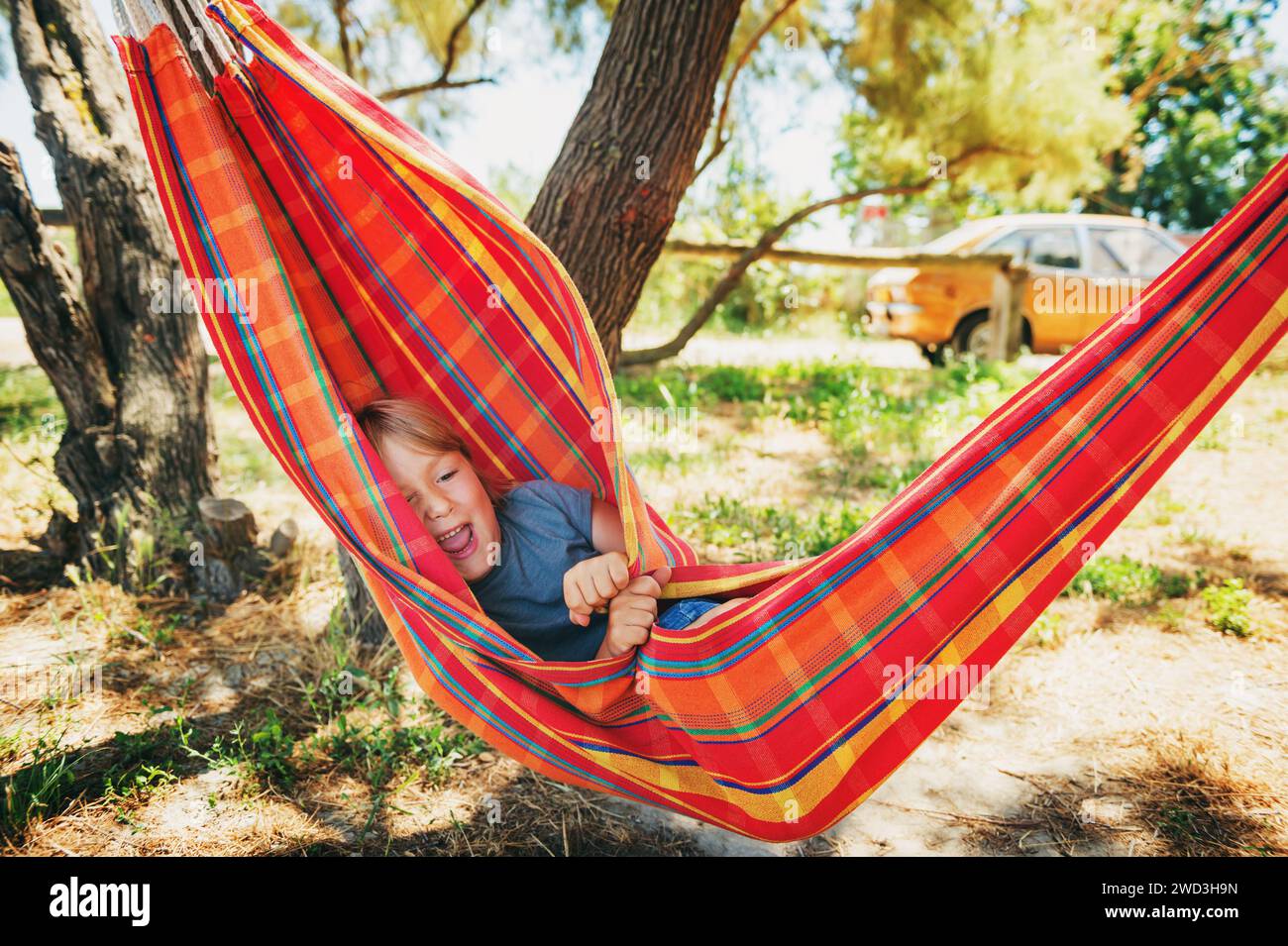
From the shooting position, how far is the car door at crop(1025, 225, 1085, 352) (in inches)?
226

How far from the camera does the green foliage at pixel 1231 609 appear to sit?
7.02ft

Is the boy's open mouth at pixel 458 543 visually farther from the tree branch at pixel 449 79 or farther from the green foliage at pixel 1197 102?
the green foliage at pixel 1197 102

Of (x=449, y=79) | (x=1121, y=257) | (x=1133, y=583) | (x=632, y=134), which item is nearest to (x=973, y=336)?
(x=1121, y=257)

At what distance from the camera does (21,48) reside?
7.09 ft

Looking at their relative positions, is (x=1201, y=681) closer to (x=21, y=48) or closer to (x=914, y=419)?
(x=914, y=419)

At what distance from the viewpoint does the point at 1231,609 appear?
85.6 inches

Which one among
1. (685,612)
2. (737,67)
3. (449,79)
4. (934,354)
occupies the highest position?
→ (449,79)

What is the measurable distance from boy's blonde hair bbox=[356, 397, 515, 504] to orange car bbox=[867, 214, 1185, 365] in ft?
15.8

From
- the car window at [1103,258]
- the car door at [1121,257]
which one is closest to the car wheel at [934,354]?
the car door at [1121,257]

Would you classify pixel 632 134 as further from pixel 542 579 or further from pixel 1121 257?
pixel 1121 257

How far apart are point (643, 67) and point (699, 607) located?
1.37m

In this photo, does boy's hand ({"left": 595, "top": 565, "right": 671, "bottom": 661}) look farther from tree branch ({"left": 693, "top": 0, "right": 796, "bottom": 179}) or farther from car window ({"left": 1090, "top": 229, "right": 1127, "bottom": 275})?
car window ({"left": 1090, "top": 229, "right": 1127, "bottom": 275})

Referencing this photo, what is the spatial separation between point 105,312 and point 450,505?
1437 mm
